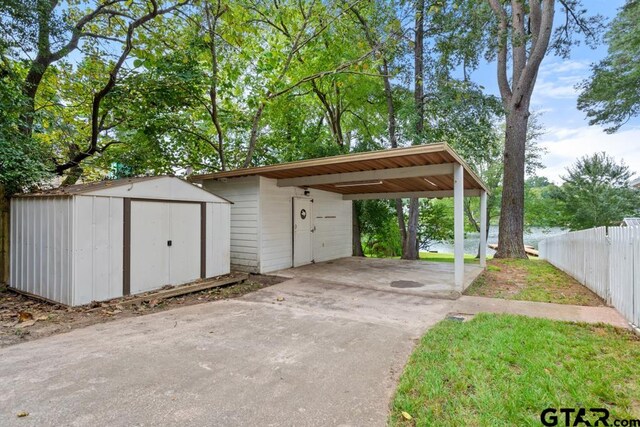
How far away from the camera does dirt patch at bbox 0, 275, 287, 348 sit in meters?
3.63

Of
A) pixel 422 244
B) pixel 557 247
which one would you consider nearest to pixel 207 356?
pixel 557 247

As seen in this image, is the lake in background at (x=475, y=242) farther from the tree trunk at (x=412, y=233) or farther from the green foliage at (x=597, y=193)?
the tree trunk at (x=412, y=233)

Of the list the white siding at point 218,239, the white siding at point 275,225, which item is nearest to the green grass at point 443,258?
the white siding at point 275,225

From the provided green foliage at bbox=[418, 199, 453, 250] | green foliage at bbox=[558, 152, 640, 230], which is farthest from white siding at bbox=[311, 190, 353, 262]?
green foliage at bbox=[558, 152, 640, 230]

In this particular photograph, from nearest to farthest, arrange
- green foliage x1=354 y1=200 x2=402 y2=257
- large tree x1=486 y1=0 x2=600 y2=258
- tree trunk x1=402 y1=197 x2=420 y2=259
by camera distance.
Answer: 1. large tree x1=486 y1=0 x2=600 y2=258
2. tree trunk x1=402 y1=197 x2=420 y2=259
3. green foliage x1=354 y1=200 x2=402 y2=257

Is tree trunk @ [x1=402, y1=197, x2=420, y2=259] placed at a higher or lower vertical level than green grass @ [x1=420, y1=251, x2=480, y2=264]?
higher

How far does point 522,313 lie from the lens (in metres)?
4.25

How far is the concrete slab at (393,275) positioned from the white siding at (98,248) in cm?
334

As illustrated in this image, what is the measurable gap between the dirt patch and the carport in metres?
2.40

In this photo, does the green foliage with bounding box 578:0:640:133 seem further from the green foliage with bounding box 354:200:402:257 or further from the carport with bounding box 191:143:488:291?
the green foliage with bounding box 354:200:402:257

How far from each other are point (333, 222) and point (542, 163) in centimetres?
1347

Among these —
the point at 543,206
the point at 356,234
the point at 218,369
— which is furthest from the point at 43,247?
the point at 543,206

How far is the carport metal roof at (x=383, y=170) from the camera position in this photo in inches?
201

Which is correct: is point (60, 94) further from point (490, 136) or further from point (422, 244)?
point (422, 244)
